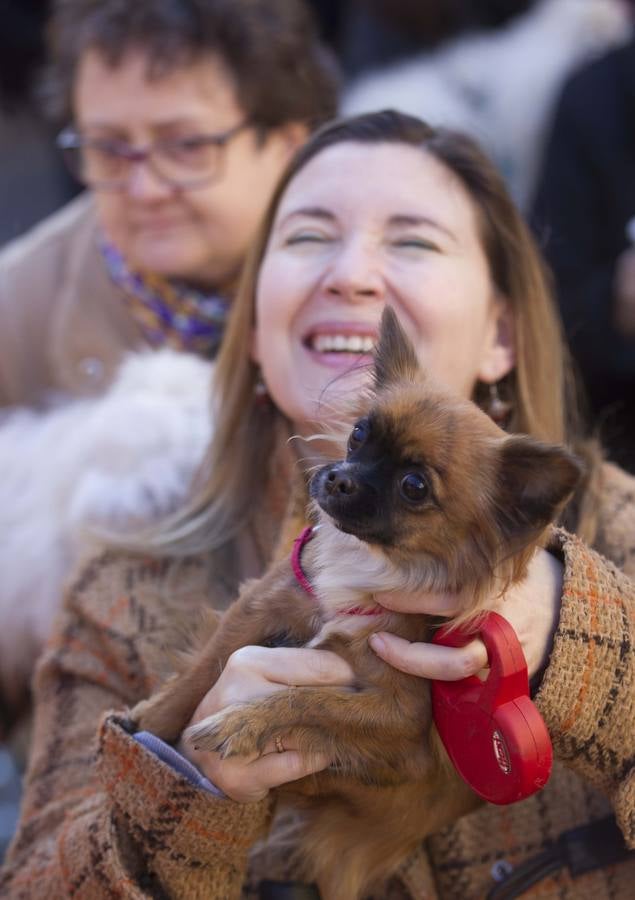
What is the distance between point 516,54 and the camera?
3.38 m

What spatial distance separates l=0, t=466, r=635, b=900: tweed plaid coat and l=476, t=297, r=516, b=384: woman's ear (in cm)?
29

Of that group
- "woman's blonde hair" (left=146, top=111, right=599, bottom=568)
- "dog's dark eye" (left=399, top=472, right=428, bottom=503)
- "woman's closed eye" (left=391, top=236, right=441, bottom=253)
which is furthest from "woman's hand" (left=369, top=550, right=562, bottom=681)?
"woman's closed eye" (left=391, top=236, right=441, bottom=253)

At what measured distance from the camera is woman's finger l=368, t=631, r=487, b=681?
1389 mm

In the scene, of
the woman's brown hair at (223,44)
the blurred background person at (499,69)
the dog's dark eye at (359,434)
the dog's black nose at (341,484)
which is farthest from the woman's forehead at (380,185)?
the blurred background person at (499,69)

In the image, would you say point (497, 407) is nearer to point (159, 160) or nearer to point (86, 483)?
point (86, 483)

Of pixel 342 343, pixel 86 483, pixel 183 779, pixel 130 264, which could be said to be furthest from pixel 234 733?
pixel 130 264

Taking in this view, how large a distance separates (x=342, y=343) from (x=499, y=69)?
73.0 inches

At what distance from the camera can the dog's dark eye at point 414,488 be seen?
138 centimetres

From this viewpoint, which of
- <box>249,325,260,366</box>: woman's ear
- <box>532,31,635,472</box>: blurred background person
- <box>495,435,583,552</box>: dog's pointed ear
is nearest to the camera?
<box>495,435,583,552</box>: dog's pointed ear

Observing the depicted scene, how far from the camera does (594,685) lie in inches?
58.2

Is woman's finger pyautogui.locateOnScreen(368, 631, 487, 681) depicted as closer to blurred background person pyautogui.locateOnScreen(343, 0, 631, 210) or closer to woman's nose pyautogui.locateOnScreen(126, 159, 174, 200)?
woman's nose pyautogui.locateOnScreen(126, 159, 174, 200)

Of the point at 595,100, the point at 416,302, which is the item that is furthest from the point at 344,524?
the point at 595,100

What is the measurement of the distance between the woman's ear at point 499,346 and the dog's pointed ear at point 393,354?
48 cm

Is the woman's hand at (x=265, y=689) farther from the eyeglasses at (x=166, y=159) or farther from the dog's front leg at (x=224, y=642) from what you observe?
the eyeglasses at (x=166, y=159)
